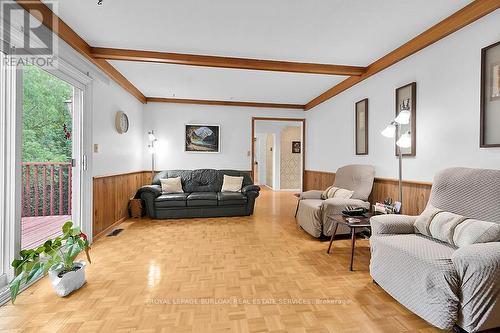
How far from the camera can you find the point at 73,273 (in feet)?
6.93

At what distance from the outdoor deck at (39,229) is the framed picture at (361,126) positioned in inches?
179

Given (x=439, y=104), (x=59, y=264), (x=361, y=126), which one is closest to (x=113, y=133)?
(x=59, y=264)

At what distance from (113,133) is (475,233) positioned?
456 cm

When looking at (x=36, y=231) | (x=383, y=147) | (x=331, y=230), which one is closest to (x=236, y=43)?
(x=383, y=147)

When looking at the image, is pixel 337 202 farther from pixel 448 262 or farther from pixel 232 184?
pixel 232 184

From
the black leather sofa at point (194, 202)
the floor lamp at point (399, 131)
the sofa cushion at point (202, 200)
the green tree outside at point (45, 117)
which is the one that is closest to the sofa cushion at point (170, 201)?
the black leather sofa at point (194, 202)

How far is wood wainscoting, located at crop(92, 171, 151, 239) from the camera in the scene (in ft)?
11.6

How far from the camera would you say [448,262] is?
5.28ft

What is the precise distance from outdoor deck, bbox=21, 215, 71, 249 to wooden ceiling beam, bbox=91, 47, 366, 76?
2367mm

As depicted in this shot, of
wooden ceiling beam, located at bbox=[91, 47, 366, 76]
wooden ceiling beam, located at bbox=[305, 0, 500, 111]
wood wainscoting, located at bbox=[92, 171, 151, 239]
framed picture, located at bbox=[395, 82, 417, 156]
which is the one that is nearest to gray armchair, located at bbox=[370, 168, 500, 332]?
framed picture, located at bbox=[395, 82, 417, 156]

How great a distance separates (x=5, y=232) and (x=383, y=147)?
14.1 ft

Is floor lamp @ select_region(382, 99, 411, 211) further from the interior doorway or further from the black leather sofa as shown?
the interior doorway

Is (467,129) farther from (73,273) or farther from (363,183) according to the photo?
(73,273)

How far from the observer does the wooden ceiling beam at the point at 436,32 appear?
7.14 feet
